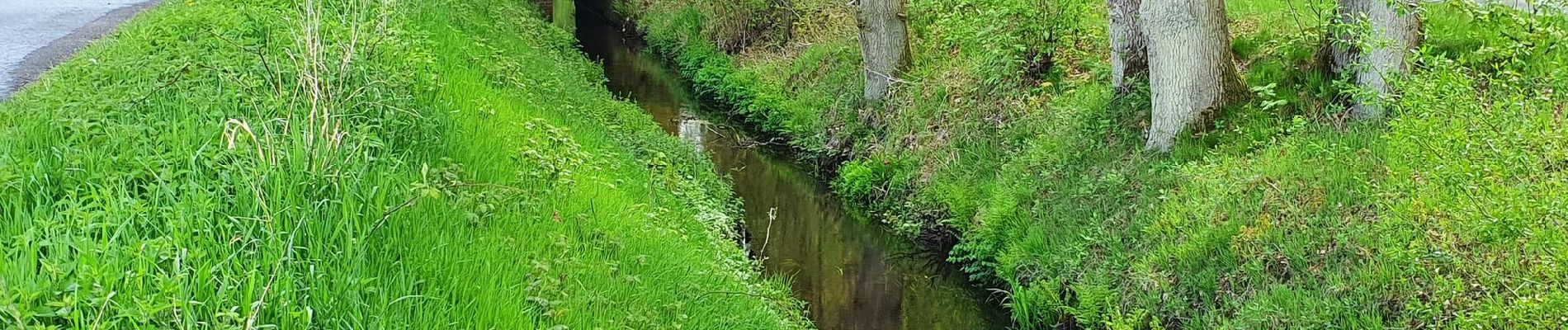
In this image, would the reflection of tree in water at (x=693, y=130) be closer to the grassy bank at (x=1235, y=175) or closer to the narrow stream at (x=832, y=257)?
the narrow stream at (x=832, y=257)

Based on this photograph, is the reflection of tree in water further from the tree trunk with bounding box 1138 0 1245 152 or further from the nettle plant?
the tree trunk with bounding box 1138 0 1245 152

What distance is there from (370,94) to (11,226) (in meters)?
2.57

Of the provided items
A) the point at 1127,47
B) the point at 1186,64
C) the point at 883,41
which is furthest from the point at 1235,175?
the point at 883,41

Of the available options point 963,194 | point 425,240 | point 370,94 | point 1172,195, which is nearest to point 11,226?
point 425,240

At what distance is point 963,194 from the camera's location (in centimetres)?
1091

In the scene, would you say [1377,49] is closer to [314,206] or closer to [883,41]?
[314,206]

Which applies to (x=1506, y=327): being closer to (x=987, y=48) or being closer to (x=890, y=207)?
(x=890, y=207)

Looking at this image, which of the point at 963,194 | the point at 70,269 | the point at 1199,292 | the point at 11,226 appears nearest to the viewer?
the point at 70,269

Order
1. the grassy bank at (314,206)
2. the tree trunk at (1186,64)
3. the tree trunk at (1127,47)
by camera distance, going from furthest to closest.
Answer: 1. the tree trunk at (1127,47)
2. the tree trunk at (1186,64)
3. the grassy bank at (314,206)

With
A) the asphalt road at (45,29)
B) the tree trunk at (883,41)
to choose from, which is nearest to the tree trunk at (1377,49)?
the tree trunk at (883,41)

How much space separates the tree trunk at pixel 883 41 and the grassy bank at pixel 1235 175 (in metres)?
0.27

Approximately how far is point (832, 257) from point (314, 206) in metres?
6.17

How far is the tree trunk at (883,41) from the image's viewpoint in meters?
14.2

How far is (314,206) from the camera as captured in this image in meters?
4.59
